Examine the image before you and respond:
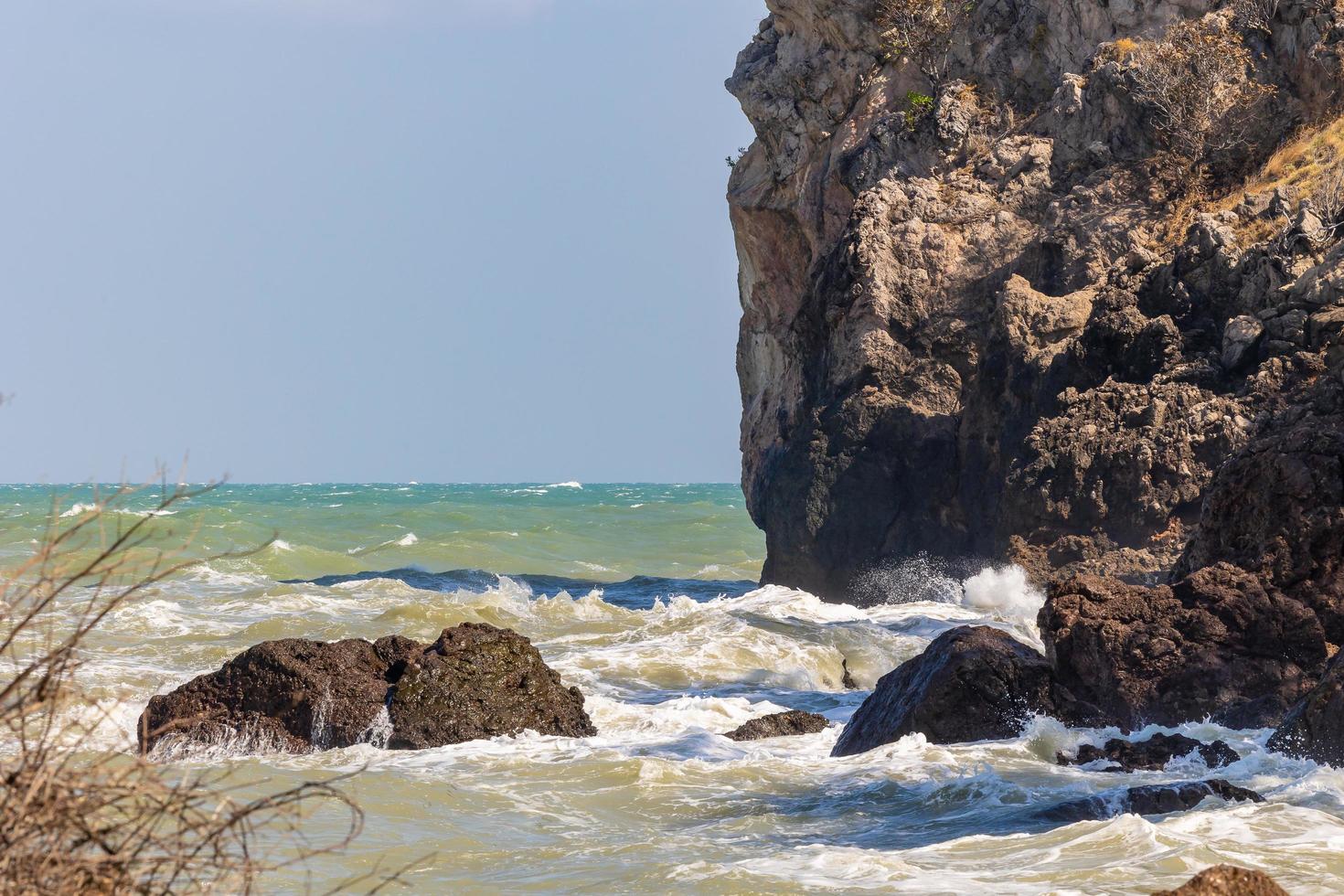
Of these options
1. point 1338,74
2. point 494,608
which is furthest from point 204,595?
point 1338,74

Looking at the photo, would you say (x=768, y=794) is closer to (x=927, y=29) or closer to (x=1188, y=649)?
(x=1188, y=649)

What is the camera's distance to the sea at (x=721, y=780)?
6508 millimetres

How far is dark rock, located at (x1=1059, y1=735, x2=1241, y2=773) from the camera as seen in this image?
8.36 m

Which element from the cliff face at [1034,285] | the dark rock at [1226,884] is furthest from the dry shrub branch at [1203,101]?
the dark rock at [1226,884]

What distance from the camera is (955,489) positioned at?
67.4 ft

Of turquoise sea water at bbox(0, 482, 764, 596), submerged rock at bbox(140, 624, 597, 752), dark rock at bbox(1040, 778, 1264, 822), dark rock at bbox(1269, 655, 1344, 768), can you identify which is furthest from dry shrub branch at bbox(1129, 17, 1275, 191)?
dark rock at bbox(1040, 778, 1264, 822)

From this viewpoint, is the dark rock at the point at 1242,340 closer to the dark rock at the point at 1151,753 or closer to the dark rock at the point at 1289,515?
the dark rock at the point at 1289,515

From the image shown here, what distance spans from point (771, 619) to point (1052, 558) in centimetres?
389

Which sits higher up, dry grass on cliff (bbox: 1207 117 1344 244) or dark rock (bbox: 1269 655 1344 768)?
dry grass on cliff (bbox: 1207 117 1344 244)

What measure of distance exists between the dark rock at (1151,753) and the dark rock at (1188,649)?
0.62m

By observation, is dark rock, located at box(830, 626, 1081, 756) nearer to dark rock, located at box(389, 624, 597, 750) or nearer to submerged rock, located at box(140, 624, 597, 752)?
dark rock, located at box(389, 624, 597, 750)

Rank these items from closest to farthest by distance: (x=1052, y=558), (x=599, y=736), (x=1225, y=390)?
1. (x=599, y=736)
2. (x=1225, y=390)
3. (x=1052, y=558)

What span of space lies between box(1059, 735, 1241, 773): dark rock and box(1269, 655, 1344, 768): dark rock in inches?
11.9

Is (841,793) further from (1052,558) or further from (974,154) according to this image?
(974,154)
